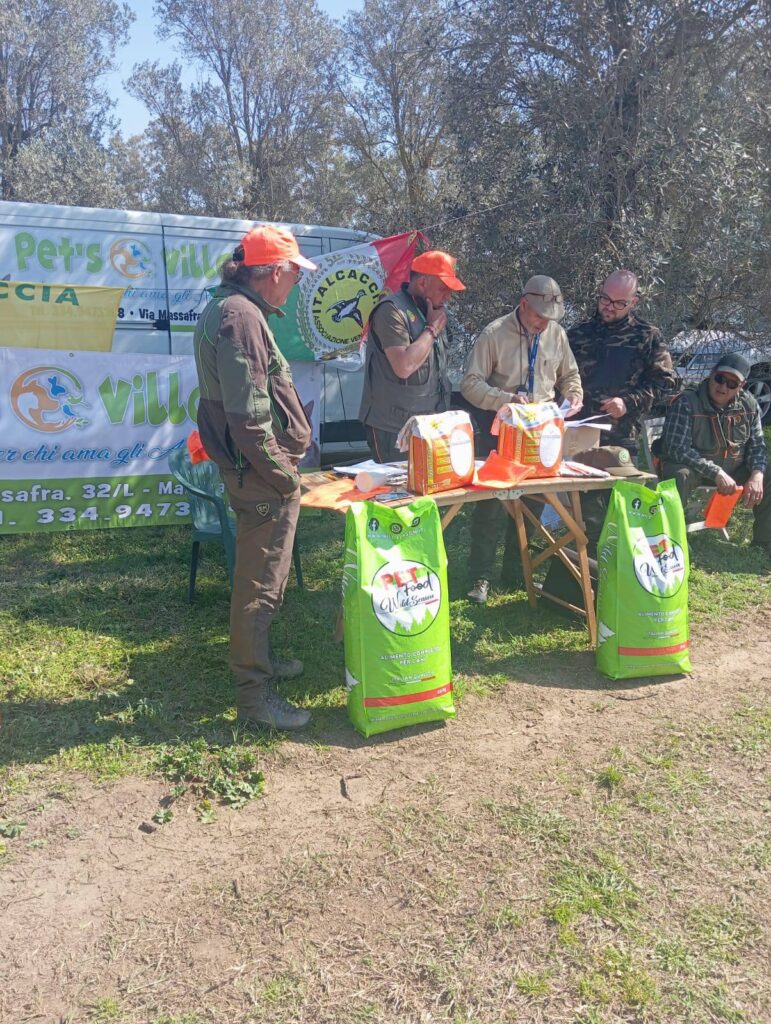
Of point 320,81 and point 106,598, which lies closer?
point 106,598

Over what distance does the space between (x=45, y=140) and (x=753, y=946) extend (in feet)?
65.5

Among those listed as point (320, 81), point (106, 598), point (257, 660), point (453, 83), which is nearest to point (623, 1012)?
point (257, 660)

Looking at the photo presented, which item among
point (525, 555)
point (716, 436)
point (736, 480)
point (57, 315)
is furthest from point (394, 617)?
point (57, 315)

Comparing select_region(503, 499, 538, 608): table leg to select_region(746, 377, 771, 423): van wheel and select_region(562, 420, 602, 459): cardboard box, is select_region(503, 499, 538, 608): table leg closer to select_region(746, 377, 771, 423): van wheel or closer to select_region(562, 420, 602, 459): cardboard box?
select_region(562, 420, 602, 459): cardboard box

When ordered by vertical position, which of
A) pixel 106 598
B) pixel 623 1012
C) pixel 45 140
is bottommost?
pixel 623 1012

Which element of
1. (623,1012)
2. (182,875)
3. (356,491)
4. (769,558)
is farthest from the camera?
(769,558)

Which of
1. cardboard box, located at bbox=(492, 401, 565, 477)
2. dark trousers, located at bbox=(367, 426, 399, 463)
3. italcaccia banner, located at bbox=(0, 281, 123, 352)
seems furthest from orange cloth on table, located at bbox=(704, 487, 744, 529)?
italcaccia banner, located at bbox=(0, 281, 123, 352)

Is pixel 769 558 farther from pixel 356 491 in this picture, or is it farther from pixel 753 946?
pixel 753 946

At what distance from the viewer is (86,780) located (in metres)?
3.06

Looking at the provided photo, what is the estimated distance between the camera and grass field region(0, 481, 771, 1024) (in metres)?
2.13

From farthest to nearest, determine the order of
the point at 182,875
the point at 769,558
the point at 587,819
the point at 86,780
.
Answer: the point at 769,558, the point at 86,780, the point at 587,819, the point at 182,875

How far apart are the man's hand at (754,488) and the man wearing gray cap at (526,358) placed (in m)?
1.59

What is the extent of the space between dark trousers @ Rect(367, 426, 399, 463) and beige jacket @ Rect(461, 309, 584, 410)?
489 millimetres

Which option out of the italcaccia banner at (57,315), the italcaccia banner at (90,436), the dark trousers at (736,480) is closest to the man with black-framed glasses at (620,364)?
the dark trousers at (736,480)
